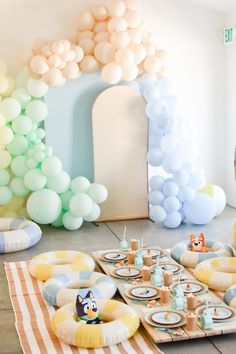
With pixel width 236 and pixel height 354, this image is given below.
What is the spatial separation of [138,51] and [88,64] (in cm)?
53

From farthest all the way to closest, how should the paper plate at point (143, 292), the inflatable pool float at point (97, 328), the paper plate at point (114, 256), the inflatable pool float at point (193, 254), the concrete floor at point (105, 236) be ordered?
the concrete floor at point (105, 236) < the paper plate at point (114, 256) < the inflatable pool float at point (193, 254) < the paper plate at point (143, 292) < the inflatable pool float at point (97, 328)

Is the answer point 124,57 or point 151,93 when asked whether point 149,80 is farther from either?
point 124,57

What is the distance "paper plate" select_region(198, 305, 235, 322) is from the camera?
3650 millimetres

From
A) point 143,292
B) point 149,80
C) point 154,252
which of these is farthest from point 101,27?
point 143,292

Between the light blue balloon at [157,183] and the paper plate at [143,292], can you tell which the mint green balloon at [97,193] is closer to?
the light blue balloon at [157,183]

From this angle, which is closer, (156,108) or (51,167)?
(51,167)

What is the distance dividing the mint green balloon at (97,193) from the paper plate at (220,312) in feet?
7.42

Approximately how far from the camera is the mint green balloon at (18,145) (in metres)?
5.91

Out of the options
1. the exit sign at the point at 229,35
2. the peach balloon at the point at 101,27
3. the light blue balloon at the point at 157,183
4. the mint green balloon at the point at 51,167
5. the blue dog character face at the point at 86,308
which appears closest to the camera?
the blue dog character face at the point at 86,308

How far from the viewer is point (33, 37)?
6.29 m

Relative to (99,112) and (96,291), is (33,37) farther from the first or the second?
(96,291)

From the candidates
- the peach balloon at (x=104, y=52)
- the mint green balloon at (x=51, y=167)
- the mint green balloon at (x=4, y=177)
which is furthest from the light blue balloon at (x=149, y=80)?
the mint green balloon at (x=4, y=177)

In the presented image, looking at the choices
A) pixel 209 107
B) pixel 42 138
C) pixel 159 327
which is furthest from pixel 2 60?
pixel 159 327

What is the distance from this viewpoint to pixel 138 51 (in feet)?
19.6
